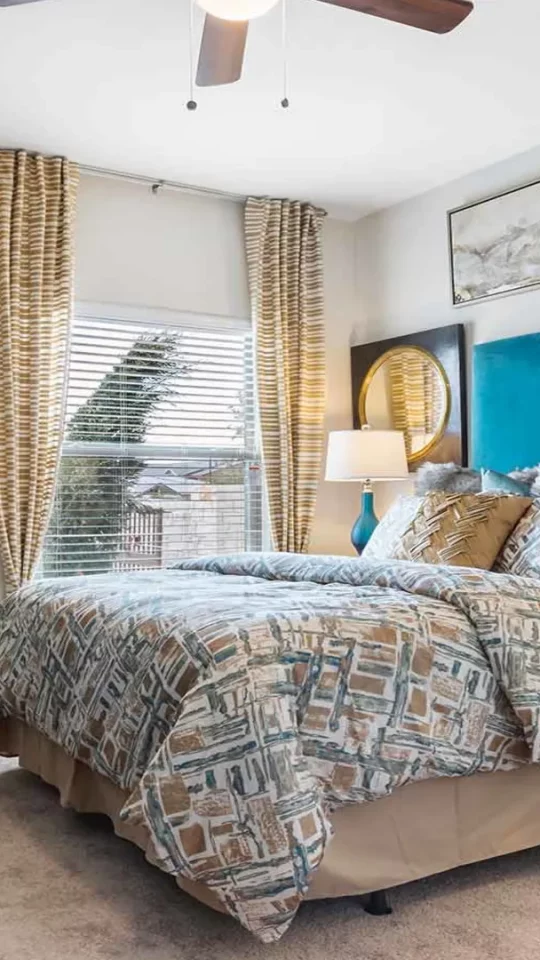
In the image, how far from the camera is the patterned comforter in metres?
1.84

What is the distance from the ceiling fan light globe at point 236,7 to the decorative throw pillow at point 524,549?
5.67 feet

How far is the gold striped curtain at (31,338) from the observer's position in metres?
4.13

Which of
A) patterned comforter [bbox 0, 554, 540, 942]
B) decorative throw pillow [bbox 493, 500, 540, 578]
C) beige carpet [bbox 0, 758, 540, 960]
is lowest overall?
beige carpet [bbox 0, 758, 540, 960]

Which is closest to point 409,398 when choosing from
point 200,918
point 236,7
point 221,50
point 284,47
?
point 284,47

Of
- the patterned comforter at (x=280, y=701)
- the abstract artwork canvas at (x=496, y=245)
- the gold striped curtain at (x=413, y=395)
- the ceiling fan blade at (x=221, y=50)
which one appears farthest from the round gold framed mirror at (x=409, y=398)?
the ceiling fan blade at (x=221, y=50)

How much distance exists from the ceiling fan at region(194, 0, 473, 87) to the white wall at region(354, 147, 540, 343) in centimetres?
188

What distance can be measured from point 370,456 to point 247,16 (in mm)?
2403

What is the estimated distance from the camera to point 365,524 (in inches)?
180

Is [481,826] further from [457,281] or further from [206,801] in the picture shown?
[457,281]

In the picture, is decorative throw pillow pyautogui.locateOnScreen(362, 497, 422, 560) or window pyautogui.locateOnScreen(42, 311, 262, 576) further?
window pyautogui.locateOnScreen(42, 311, 262, 576)

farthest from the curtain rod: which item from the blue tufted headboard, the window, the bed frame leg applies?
the bed frame leg

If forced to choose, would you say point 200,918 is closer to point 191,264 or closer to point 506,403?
point 506,403

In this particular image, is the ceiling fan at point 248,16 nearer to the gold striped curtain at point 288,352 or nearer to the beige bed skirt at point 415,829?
the beige bed skirt at point 415,829

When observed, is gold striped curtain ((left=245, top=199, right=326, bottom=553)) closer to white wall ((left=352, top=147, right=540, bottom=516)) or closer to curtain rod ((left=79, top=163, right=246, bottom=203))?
curtain rod ((left=79, top=163, right=246, bottom=203))
